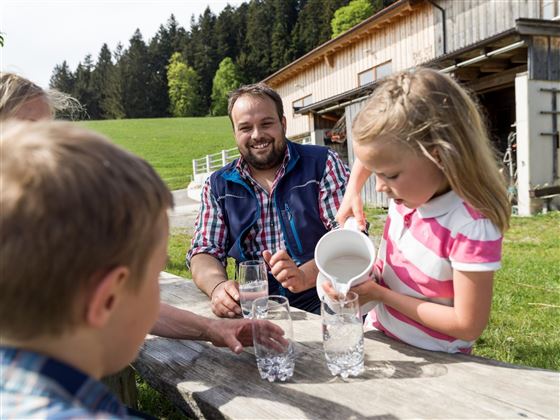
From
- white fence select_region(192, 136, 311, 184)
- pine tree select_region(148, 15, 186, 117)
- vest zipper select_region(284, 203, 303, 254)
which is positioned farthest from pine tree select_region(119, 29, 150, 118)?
vest zipper select_region(284, 203, 303, 254)

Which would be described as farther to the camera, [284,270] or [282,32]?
[282,32]

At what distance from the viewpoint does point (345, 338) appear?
5.39 ft

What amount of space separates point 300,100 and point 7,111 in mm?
22540

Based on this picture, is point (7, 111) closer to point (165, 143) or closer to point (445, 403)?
point (445, 403)

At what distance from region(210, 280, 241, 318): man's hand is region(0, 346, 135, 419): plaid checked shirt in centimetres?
146

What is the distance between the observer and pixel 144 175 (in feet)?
3.05

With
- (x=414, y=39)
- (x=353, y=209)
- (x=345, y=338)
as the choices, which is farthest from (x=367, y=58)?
(x=345, y=338)

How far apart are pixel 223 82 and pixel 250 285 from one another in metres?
Answer: 75.9

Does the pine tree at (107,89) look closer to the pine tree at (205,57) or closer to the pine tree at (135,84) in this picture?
the pine tree at (135,84)

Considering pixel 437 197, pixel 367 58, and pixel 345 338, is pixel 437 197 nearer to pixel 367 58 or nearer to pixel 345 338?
pixel 345 338

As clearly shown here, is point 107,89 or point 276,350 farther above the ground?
point 107,89

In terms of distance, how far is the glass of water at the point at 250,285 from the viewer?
2.27 m

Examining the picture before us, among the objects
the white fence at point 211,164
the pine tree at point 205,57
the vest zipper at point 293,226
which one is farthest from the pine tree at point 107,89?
→ the vest zipper at point 293,226

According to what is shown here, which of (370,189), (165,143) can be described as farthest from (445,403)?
(165,143)
